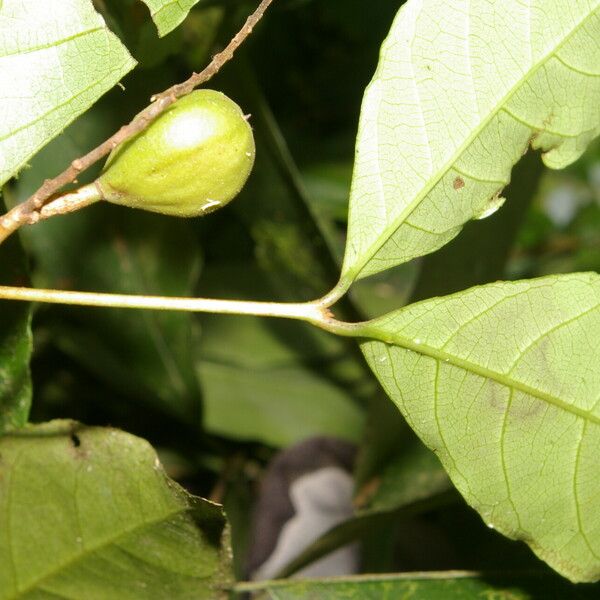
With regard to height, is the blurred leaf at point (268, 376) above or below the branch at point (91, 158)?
below

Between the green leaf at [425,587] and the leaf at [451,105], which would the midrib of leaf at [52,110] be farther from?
the green leaf at [425,587]

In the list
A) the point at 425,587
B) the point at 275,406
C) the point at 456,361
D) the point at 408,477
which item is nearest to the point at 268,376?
the point at 275,406

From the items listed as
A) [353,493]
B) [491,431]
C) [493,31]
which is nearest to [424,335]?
[491,431]

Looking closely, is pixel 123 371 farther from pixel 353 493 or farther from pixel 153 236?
pixel 353 493

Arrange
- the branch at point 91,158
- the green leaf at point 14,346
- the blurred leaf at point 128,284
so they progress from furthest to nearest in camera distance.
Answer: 1. the blurred leaf at point 128,284
2. the green leaf at point 14,346
3. the branch at point 91,158

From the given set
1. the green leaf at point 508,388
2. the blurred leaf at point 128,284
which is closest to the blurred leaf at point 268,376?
the blurred leaf at point 128,284

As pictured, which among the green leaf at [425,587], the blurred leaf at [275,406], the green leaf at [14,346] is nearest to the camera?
the green leaf at [14,346]

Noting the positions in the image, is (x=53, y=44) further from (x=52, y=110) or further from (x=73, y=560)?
(x=73, y=560)
